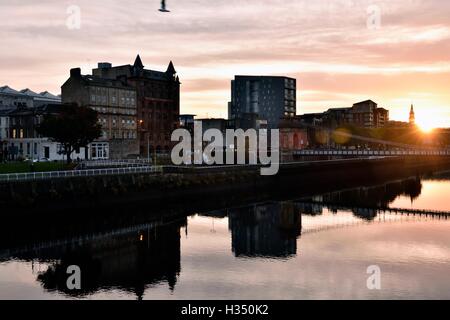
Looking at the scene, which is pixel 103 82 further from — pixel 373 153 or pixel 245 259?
pixel 245 259

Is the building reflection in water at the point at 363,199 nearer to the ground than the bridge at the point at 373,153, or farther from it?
nearer to the ground

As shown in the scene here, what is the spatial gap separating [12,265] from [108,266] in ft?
23.8

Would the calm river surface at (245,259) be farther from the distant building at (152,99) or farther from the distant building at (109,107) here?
the distant building at (152,99)

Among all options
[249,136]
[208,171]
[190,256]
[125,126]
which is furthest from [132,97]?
[190,256]

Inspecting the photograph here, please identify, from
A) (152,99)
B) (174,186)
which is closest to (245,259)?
(174,186)

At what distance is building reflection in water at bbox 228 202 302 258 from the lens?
160 feet

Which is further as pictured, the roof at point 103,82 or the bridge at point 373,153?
the bridge at point 373,153

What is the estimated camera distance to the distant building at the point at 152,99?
12388 cm

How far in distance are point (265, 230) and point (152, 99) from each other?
7543cm

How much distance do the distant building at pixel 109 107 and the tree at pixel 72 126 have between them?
2429 cm

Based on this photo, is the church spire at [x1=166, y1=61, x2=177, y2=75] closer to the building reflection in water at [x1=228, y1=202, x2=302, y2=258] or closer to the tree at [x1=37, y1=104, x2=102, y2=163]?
the tree at [x1=37, y1=104, x2=102, y2=163]

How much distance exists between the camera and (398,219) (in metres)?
67.0

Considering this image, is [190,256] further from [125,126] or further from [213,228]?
[125,126]

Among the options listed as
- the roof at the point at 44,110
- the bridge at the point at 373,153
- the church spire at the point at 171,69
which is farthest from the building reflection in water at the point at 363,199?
the church spire at the point at 171,69
